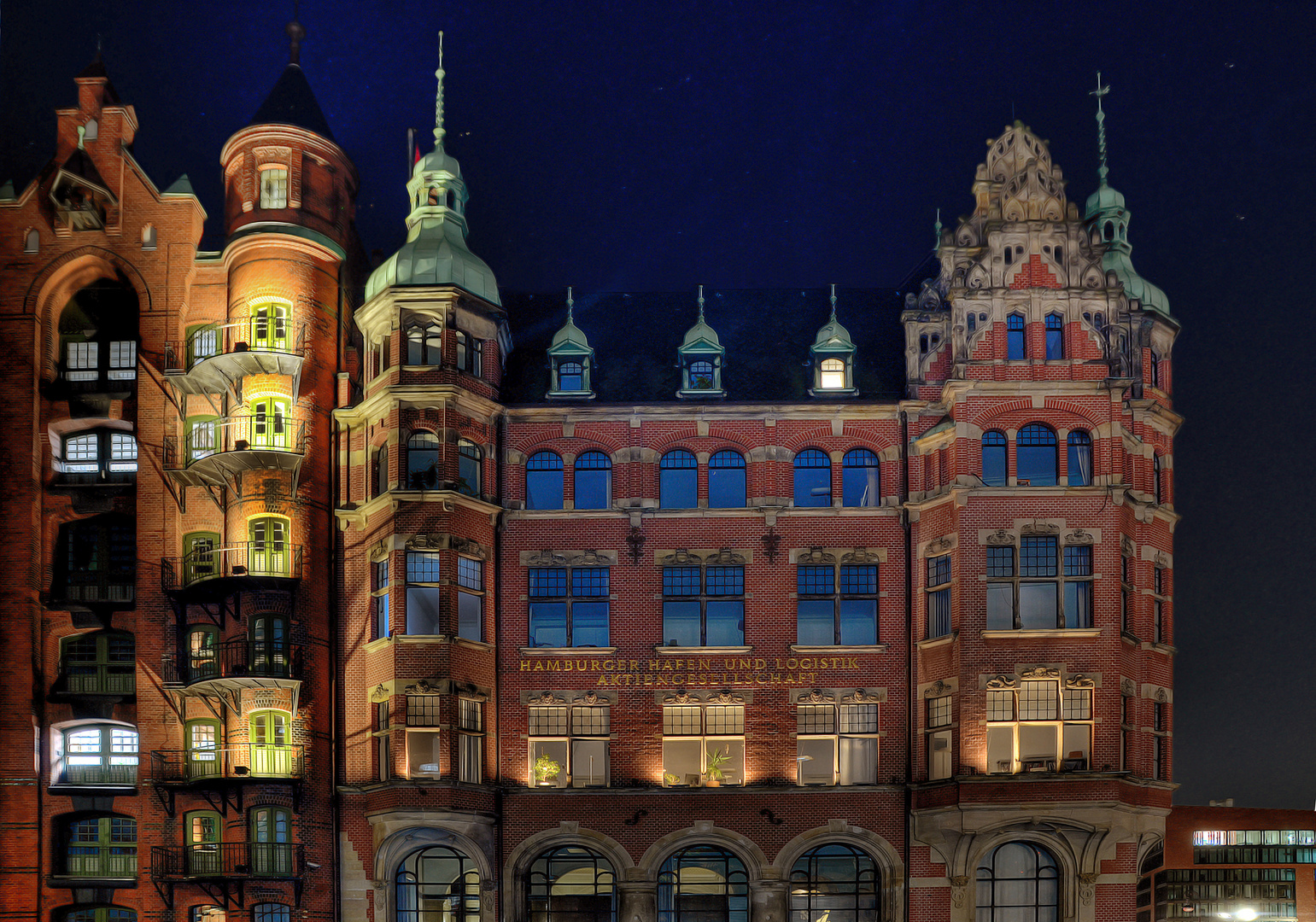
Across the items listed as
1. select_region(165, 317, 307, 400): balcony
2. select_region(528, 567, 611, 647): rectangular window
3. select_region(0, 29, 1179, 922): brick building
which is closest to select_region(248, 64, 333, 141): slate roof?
select_region(0, 29, 1179, 922): brick building

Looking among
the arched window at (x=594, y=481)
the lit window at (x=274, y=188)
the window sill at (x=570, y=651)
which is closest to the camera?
the window sill at (x=570, y=651)

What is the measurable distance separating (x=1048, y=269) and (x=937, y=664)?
12.2 meters

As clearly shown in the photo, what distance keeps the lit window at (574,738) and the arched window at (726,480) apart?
7083mm

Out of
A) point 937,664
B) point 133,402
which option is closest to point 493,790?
point 937,664

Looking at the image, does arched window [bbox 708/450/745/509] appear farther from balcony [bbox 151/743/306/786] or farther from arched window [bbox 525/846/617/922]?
balcony [bbox 151/743/306/786]

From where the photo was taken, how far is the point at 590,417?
160ft

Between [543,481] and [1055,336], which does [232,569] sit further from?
[1055,336]

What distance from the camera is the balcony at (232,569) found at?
46.5 m

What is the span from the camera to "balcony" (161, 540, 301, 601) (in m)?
46.5

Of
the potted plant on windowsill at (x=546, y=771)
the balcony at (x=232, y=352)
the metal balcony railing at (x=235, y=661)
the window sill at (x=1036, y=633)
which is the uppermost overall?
the balcony at (x=232, y=352)

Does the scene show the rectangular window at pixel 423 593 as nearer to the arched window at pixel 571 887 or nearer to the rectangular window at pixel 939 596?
the arched window at pixel 571 887

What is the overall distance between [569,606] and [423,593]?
14.8ft

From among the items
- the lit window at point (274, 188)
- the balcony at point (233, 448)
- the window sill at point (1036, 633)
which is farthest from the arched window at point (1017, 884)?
the lit window at point (274, 188)

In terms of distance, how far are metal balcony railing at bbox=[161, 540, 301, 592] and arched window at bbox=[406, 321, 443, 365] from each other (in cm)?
670
